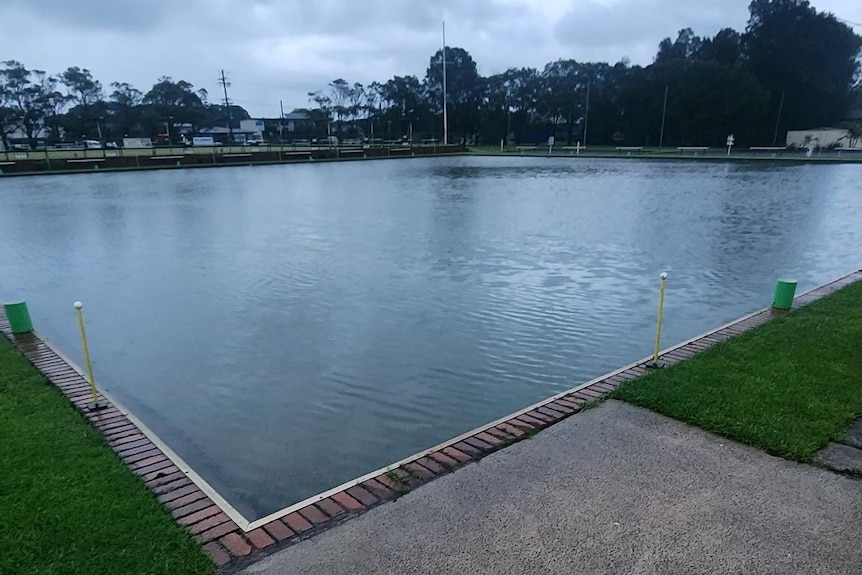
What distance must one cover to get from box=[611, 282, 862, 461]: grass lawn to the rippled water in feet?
3.03

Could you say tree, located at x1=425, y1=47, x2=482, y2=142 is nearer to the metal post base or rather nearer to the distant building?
the distant building

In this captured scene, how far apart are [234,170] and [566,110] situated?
47.0 m

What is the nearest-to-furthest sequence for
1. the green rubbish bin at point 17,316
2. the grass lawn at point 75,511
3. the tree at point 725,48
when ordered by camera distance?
the grass lawn at point 75,511, the green rubbish bin at point 17,316, the tree at point 725,48

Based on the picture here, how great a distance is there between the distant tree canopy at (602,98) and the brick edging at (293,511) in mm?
61056

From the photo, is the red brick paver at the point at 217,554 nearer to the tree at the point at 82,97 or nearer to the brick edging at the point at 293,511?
the brick edging at the point at 293,511

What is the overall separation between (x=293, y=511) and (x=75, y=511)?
3.73 ft

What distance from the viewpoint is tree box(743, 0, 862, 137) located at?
59.4m

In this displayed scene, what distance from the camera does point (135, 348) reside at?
647 centimetres

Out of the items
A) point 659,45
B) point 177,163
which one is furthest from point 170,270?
point 659,45

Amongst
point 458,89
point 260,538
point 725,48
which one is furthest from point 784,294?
point 458,89

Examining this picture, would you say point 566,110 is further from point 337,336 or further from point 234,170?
point 337,336

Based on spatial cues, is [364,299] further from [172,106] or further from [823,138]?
[172,106]

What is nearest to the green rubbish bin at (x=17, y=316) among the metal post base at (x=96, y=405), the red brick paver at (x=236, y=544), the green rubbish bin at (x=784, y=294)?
the metal post base at (x=96, y=405)

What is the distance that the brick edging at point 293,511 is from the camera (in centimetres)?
308
